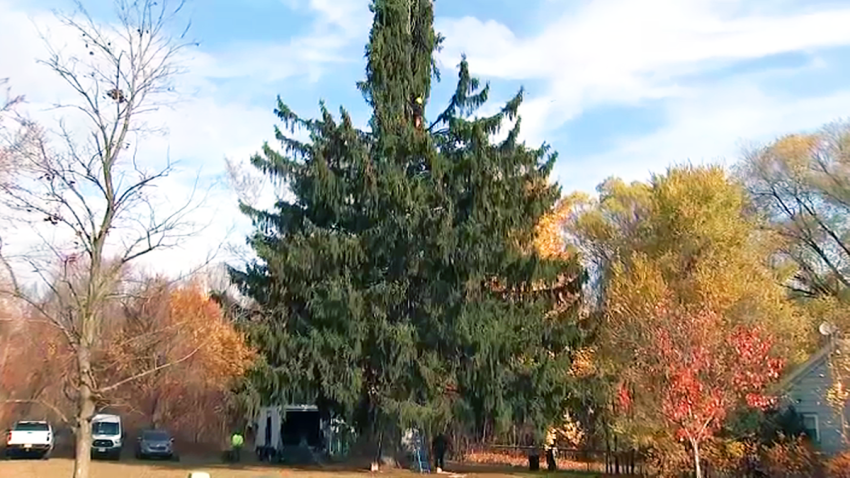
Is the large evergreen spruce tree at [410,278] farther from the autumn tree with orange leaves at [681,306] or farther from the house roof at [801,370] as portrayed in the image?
the house roof at [801,370]

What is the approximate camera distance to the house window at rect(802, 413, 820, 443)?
A: 2901cm

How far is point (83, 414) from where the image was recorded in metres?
13.4

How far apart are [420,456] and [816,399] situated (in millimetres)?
14271

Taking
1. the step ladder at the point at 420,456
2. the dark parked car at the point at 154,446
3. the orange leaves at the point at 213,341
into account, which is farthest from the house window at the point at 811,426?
the dark parked car at the point at 154,446

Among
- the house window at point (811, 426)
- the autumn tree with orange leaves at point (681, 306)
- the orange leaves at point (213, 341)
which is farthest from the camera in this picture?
the orange leaves at point (213, 341)

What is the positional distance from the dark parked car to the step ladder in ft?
42.6

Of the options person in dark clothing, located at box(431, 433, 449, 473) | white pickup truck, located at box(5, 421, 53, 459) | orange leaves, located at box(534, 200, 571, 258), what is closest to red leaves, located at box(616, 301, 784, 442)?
person in dark clothing, located at box(431, 433, 449, 473)

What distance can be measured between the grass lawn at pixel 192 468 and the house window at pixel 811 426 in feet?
26.9

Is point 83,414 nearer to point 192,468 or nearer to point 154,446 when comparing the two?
point 192,468

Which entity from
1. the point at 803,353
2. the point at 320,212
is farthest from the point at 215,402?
the point at 803,353

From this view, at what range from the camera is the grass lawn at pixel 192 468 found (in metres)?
31.6

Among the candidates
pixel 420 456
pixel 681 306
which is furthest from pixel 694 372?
pixel 420 456

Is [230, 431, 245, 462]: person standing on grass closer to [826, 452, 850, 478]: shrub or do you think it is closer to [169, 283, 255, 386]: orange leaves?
[169, 283, 255, 386]: orange leaves

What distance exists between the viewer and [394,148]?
34.2 metres
